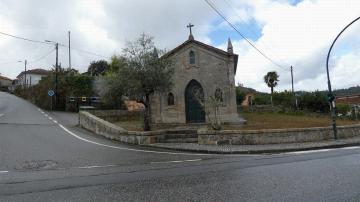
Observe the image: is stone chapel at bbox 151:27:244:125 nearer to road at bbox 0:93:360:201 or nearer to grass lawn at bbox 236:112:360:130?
grass lawn at bbox 236:112:360:130

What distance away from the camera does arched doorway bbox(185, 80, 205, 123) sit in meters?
27.9

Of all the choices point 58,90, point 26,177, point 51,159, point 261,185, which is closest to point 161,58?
point 51,159

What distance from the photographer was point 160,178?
9211mm

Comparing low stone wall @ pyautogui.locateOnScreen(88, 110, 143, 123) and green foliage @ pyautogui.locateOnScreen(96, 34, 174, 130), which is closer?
green foliage @ pyautogui.locateOnScreen(96, 34, 174, 130)

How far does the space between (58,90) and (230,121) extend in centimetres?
2339

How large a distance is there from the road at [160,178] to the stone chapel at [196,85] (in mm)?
13209

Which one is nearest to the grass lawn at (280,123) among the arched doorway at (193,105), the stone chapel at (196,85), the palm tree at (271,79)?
the stone chapel at (196,85)

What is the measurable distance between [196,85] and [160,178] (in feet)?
64.0

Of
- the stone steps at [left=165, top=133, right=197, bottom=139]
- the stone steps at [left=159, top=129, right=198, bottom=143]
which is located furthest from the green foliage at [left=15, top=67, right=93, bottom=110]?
the stone steps at [left=165, top=133, right=197, bottom=139]

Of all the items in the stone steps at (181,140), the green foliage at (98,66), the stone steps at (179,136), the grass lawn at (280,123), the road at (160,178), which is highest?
the green foliage at (98,66)

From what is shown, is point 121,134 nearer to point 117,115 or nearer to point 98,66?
point 117,115

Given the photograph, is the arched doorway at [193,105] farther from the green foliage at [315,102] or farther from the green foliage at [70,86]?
the green foliage at [315,102]

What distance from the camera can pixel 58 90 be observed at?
4194 cm

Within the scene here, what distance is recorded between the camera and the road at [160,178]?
23.8ft
